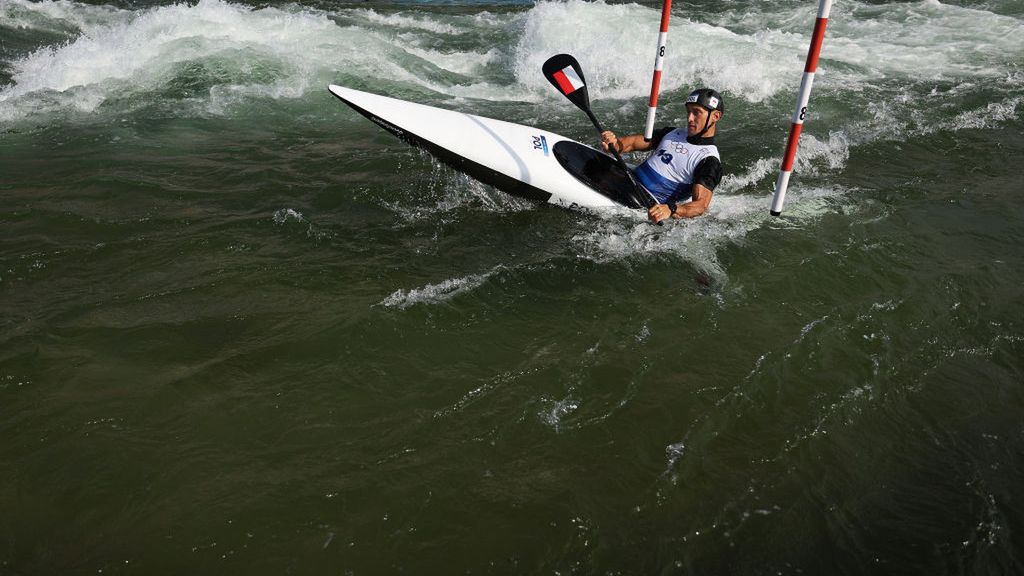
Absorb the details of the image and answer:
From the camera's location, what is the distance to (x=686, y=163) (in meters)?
5.10

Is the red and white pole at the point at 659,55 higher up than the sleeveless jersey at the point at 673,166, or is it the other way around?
the red and white pole at the point at 659,55

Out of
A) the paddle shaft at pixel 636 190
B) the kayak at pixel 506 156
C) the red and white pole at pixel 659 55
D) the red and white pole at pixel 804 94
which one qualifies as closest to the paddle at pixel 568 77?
the paddle shaft at pixel 636 190

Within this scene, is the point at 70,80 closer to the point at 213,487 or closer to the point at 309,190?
the point at 309,190

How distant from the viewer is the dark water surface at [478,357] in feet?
8.63

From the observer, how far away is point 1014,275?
466cm

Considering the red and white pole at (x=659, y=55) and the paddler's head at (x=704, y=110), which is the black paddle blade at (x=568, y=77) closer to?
the red and white pole at (x=659, y=55)

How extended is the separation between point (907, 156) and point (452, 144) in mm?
4588

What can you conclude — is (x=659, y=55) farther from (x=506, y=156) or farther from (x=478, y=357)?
(x=478, y=357)

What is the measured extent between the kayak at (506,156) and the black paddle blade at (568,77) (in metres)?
0.44

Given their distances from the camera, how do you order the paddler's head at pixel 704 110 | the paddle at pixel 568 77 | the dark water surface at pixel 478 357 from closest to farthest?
the dark water surface at pixel 478 357
the paddler's head at pixel 704 110
the paddle at pixel 568 77

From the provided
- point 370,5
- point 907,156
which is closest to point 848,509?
point 907,156

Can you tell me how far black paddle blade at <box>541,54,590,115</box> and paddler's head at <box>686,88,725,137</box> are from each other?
916 mm

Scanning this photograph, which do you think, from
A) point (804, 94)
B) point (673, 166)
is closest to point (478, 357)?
point (673, 166)

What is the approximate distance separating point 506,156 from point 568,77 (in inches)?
35.4
